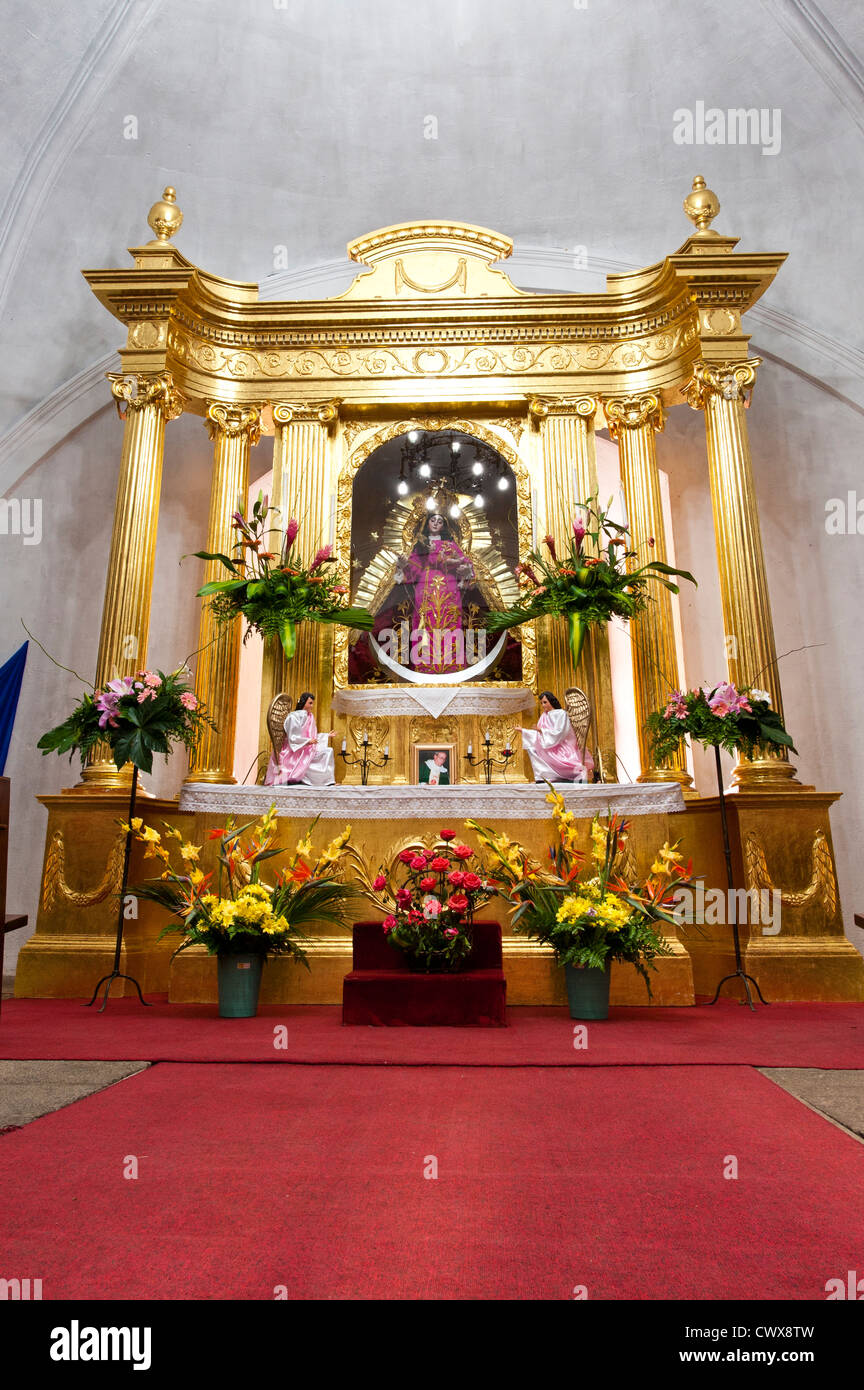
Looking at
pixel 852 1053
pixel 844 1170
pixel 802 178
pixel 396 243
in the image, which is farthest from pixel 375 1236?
pixel 802 178

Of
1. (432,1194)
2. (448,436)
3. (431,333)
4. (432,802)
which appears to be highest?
(431,333)

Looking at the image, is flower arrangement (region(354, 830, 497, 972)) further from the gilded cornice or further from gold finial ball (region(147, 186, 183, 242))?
gold finial ball (region(147, 186, 183, 242))

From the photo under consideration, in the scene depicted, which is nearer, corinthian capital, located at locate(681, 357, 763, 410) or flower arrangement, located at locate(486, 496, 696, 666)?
flower arrangement, located at locate(486, 496, 696, 666)

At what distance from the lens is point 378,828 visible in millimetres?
6527

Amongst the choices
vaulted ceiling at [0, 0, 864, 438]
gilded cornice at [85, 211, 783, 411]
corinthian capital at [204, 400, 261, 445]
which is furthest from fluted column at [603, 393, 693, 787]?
corinthian capital at [204, 400, 261, 445]

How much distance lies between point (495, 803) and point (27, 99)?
975 cm

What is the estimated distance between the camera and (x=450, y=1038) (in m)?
4.48

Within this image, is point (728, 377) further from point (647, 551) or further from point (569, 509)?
point (569, 509)

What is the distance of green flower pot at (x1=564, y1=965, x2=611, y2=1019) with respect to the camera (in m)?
5.24

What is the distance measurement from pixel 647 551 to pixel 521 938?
14.4 feet

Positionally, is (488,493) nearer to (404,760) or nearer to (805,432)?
(404,760)

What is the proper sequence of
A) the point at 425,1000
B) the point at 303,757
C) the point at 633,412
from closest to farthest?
the point at 425,1000 → the point at 303,757 → the point at 633,412

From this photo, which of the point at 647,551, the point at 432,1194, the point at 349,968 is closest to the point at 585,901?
the point at 349,968

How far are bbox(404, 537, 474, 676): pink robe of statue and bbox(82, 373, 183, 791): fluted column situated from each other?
259cm
